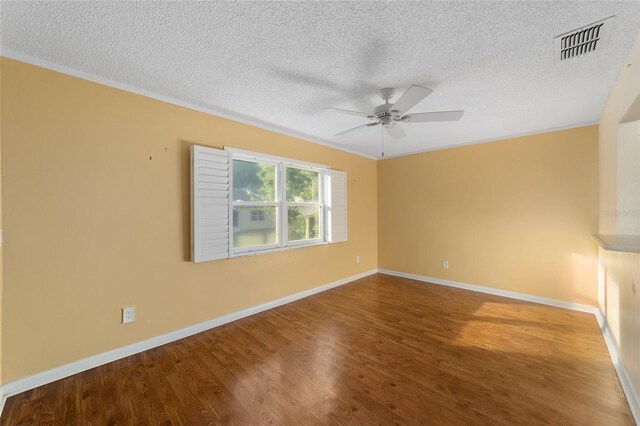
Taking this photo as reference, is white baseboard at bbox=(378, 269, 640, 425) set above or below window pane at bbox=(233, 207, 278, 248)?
below

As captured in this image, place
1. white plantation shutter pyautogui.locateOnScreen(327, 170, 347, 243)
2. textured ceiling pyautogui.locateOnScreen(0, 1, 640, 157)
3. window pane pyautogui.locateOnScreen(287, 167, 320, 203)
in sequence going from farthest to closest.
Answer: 1. white plantation shutter pyautogui.locateOnScreen(327, 170, 347, 243)
2. window pane pyautogui.locateOnScreen(287, 167, 320, 203)
3. textured ceiling pyautogui.locateOnScreen(0, 1, 640, 157)

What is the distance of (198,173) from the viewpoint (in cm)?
262

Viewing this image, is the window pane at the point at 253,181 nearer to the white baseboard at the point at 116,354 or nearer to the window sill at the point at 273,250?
the window sill at the point at 273,250

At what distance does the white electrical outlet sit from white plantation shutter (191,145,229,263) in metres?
0.65

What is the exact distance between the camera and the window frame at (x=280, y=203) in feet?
9.90

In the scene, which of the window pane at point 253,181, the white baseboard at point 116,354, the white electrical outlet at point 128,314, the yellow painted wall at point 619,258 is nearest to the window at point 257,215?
the window pane at point 253,181

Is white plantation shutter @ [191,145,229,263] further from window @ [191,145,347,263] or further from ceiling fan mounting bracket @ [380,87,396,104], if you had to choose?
ceiling fan mounting bracket @ [380,87,396,104]

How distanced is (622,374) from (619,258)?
35.6 inches

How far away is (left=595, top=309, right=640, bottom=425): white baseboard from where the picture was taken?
5.17 feet

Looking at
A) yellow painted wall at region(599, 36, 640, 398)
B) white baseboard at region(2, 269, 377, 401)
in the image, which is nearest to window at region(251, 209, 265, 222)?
white baseboard at region(2, 269, 377, 401)

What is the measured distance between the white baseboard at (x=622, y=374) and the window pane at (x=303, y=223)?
3.32m

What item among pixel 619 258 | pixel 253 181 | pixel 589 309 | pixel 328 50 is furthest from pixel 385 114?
pixel 589 309

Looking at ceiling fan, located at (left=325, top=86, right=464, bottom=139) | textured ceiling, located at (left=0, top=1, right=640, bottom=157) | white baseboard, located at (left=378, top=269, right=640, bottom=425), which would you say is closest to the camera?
textured ceiling, located at (left=0, top=1, right=640, bottom=157)

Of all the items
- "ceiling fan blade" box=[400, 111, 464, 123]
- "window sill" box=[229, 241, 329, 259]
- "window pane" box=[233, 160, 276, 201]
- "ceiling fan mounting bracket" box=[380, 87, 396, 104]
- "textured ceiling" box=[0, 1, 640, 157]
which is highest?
"textured ceiling" box=[0, 1, 640, 157]
